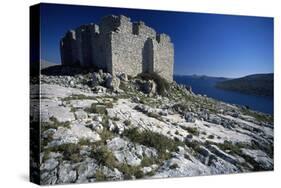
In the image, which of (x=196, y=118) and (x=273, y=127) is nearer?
(x=196, y=118)

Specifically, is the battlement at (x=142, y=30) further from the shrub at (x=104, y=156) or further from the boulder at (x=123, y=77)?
the shrub at (x=104, y=156)

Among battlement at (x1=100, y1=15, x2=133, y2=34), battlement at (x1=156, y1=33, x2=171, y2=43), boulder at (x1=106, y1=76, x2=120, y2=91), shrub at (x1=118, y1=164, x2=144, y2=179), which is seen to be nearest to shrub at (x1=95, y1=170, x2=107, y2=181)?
shrub at (x1=118, y1=164, x2=144, y2=179)

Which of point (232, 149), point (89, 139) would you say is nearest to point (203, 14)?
point (232, 149)

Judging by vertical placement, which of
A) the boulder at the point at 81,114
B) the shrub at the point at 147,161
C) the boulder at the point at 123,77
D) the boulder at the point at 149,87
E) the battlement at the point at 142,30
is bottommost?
the shrub at the point at 147,161

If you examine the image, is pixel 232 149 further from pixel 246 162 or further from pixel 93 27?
pixel 93 27

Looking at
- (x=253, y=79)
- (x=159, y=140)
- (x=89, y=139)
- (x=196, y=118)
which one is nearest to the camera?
(x=89, y=139)

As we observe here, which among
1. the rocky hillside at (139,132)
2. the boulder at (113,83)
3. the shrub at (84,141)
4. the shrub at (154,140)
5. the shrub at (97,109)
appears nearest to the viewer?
the rocky hillside at (139,132)

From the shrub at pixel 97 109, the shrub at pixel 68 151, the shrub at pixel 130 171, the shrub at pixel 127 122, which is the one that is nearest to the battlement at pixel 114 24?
the shrub at pixel 97 109
